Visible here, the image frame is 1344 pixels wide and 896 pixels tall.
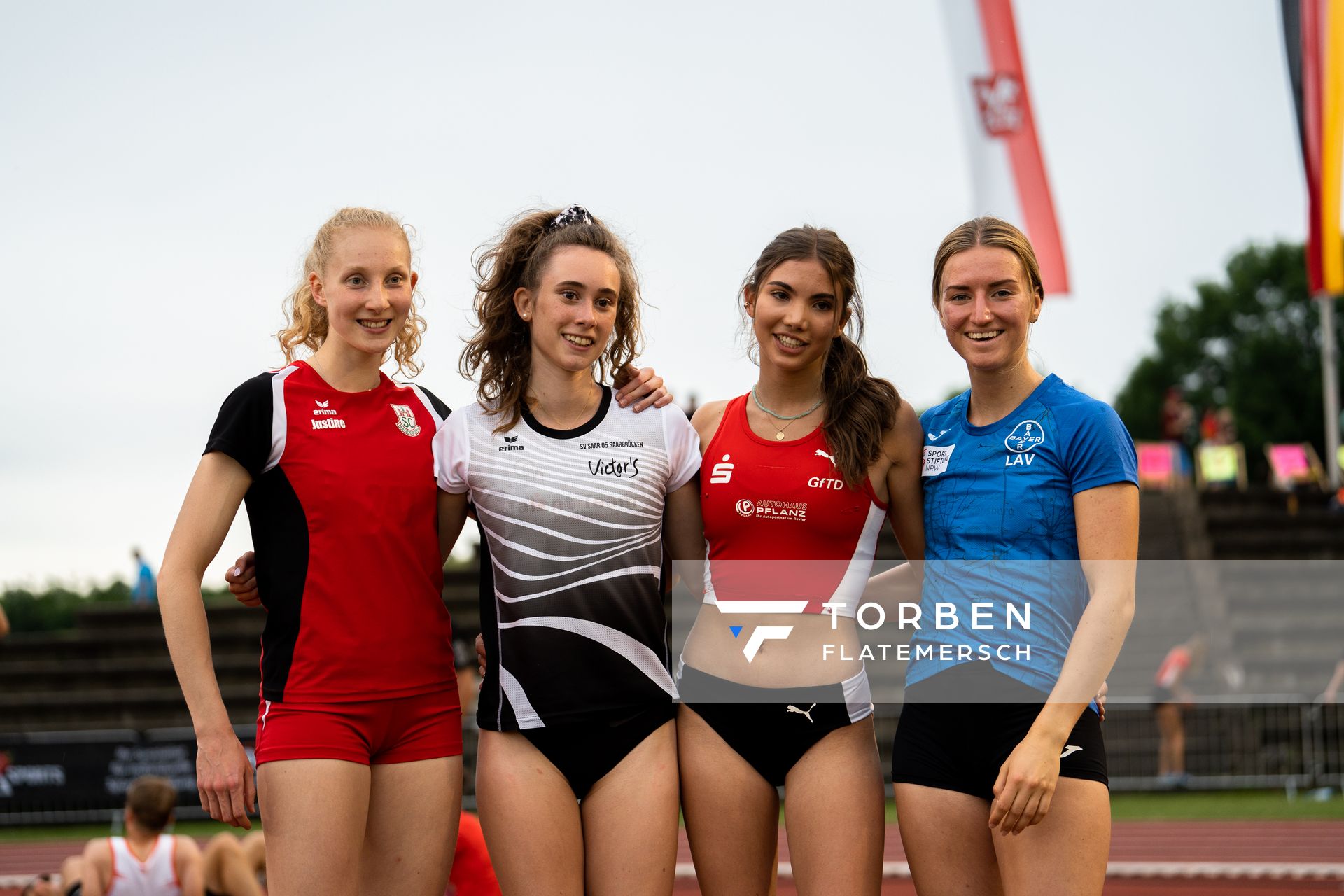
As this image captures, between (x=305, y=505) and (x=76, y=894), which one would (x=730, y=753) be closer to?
(x=305, y=505)

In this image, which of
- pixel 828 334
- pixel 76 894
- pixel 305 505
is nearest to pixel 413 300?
pixel 305 505

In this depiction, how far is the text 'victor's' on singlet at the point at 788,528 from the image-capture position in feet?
11.5

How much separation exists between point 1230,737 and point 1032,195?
6431mm

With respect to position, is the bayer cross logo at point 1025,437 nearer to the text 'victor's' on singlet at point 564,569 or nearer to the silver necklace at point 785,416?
the silver necklace at point 785,416

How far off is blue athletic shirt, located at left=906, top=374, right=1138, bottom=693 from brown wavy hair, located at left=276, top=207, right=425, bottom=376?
5.22 feet

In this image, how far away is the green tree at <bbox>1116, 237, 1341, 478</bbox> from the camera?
50219 mm

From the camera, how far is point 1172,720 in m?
14.3

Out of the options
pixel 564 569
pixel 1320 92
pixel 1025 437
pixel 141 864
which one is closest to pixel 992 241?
pixel 1025 437

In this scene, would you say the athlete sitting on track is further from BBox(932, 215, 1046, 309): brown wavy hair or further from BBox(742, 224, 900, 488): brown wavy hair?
BBox(742, 224, 900, 488): brown wavy hair

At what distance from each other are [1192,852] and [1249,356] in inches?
1779

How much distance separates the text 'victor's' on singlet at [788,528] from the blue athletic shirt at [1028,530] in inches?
11.2

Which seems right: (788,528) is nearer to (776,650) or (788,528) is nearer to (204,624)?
(776,650)

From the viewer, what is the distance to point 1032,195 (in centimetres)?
1280

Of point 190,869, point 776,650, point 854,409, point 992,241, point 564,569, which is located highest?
point 992,241
